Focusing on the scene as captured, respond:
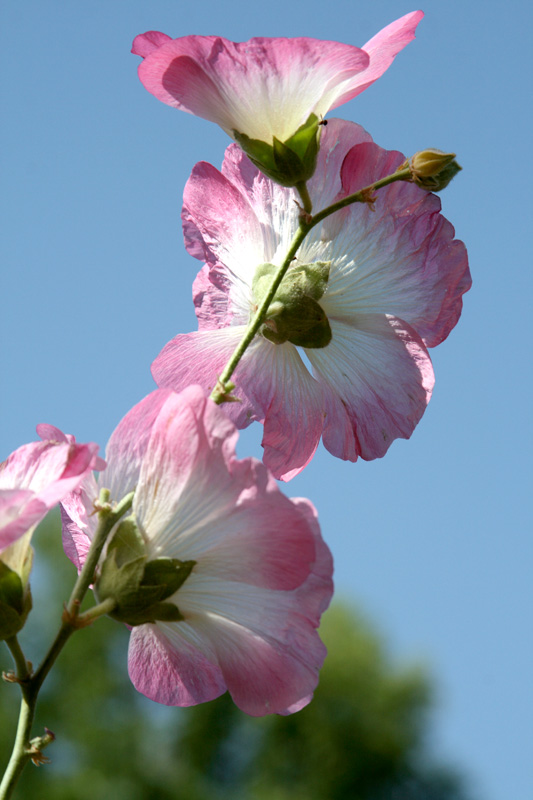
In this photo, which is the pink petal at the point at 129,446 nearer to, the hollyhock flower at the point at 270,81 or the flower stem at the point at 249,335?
the flower stem at the point at 249,335

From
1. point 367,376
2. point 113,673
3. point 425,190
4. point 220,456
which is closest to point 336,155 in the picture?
point 425,190

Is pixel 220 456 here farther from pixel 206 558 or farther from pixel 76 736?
pixel 76 736

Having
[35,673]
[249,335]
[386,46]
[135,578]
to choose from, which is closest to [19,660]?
[35,673]

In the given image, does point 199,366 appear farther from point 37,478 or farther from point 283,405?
point 37,478

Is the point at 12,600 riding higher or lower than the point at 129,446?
lower

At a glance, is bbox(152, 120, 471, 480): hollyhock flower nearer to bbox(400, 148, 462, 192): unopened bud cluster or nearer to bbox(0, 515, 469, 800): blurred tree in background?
bbox(400, 148, 462, 192): unopened bud cluster

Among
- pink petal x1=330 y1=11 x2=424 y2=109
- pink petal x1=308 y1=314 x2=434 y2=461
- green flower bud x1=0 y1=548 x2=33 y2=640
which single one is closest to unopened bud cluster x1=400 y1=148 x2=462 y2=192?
pink petal x1=330 y1=11 x2=424 y2=109
